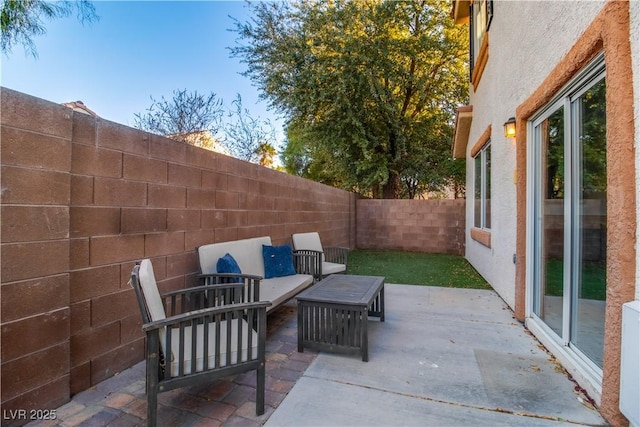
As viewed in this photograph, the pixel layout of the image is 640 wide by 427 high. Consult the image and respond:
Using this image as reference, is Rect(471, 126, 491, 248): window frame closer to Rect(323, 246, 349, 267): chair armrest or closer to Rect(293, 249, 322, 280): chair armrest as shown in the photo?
Rect(323, 246, 349, 267): chair armrest

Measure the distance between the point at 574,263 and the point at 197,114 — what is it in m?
7.24

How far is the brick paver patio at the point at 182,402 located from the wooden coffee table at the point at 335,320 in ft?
0.94

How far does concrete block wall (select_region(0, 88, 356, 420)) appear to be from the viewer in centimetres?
178

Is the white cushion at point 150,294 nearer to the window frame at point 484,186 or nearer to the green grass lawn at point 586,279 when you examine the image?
the green grass lawn at point 586,279

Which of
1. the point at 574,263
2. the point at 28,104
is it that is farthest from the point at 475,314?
the point at 28,104

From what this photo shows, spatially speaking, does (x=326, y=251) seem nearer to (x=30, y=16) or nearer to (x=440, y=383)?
(x=440, y=383)

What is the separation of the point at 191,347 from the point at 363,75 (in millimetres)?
8680

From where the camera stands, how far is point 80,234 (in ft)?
7.14

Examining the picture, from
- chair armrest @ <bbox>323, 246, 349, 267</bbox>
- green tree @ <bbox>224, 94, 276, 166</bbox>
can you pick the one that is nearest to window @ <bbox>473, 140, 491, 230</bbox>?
chair armrest @ <bbox>323, 246, 349, 267</bbox>

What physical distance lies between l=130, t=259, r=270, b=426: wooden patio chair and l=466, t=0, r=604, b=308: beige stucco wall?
3.06 m

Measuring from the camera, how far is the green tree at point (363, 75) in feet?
29.1

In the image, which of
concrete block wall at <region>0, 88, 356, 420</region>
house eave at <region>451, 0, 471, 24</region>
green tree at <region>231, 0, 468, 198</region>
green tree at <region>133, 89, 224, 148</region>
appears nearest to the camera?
concrete block wall at <region>0, 88, 356, 420</region>

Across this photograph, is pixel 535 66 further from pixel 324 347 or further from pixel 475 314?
pixel 324 347

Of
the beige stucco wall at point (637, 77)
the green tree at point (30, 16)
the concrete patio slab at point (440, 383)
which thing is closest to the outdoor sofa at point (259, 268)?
the concrete patio slab at point (440, 383)
